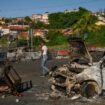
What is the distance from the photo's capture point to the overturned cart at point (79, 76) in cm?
1164

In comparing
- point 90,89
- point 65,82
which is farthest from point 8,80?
point 90,89

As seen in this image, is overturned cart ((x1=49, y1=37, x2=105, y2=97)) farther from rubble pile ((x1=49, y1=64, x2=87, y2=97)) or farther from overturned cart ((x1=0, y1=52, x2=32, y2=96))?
overturned cart ((x1=0, y1=52, x2=32, y2=96))

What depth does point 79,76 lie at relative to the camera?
38.9 feet

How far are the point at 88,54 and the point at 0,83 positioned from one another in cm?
334

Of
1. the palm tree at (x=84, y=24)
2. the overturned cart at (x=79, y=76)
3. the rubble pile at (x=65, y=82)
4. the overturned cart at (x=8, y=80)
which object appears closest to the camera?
the overturned cart at (x=79, y=76)

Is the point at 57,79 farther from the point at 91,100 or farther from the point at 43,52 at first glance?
the point at 43,52

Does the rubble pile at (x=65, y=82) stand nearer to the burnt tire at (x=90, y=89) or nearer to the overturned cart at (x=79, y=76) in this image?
the overturned cart at (x=79, y=76)

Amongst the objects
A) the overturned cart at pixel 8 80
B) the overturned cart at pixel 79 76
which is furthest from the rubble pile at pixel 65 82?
the overturned cart at pixel 8 80

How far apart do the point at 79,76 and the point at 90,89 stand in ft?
1.85

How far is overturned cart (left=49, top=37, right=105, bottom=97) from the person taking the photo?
11.6 m

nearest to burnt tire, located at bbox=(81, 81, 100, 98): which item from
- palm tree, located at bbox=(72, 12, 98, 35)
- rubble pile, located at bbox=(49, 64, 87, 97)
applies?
rubble pile, located at bbox=(49, 64, 87, 97)

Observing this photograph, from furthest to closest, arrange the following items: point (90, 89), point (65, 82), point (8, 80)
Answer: point (8, 80) < point (65, 82) < point (90, 89)

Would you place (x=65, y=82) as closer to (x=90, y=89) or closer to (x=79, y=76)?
(x=79, y=76)

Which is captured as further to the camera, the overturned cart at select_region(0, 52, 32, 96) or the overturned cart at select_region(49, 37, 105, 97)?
the overturned cart at select_region(0, 52, 32, 96)
